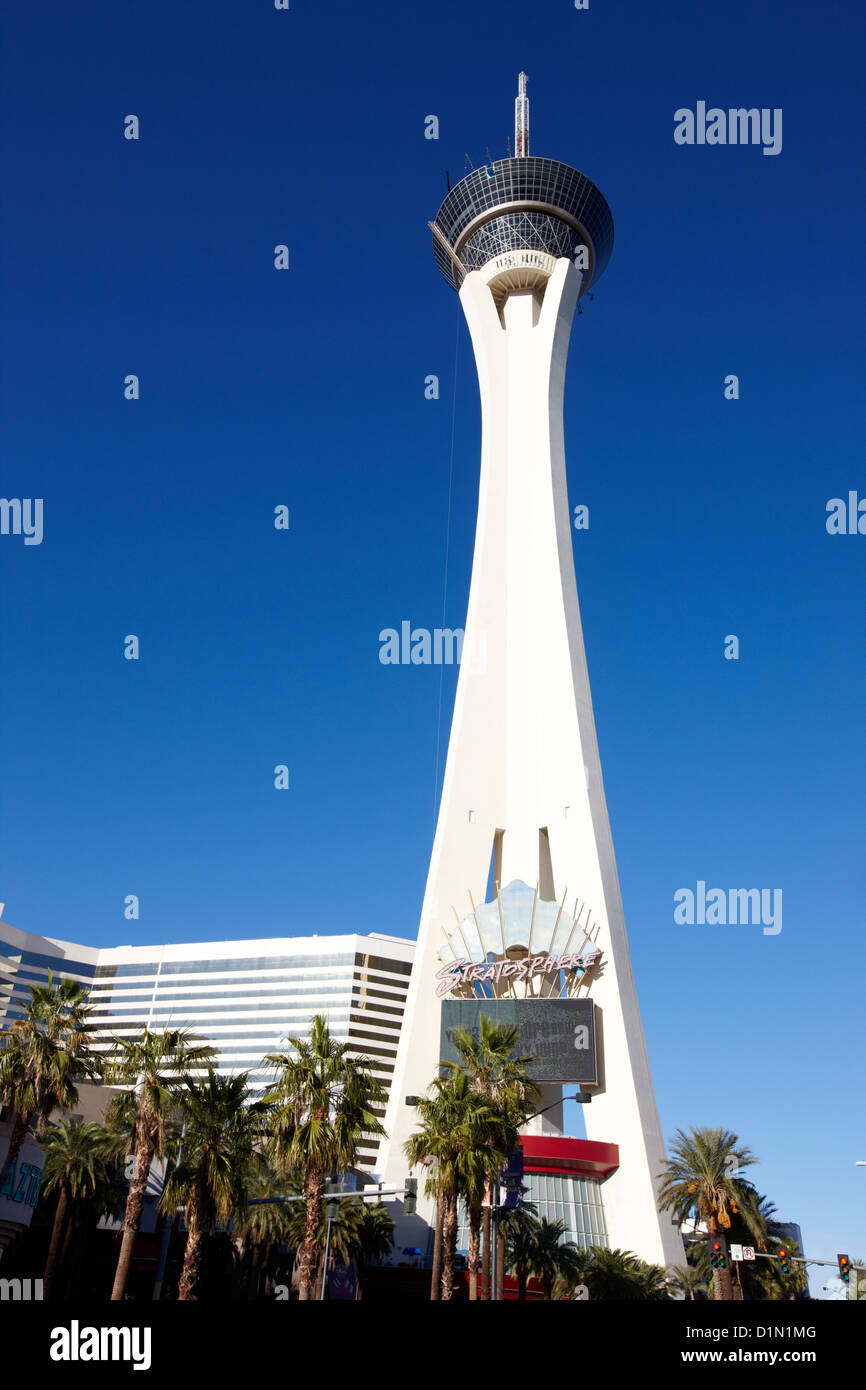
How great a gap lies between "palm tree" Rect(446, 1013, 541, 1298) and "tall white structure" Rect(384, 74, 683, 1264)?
21.2 metres

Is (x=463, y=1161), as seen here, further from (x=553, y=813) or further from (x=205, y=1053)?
(x=553, y=813)

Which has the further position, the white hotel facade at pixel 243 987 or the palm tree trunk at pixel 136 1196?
the white hotel facade at pixel 243 987

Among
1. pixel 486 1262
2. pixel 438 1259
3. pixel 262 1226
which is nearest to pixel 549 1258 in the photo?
pixel 438 1259

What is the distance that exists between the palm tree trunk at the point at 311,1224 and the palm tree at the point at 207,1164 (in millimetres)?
1570

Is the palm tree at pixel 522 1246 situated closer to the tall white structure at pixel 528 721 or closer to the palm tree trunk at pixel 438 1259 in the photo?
the palm tree trunk at pixel 438 1259

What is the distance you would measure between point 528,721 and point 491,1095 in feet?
123

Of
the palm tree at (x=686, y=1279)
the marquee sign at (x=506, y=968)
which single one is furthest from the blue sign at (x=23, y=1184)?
the palm tree at (x=686, y=1279)

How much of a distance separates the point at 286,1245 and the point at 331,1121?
74.7 ft

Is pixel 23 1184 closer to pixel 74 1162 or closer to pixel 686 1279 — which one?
pixel 74 1162

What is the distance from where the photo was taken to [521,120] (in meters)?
80.4

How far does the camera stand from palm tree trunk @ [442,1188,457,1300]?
1067 inches

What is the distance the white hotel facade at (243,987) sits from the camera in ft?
388

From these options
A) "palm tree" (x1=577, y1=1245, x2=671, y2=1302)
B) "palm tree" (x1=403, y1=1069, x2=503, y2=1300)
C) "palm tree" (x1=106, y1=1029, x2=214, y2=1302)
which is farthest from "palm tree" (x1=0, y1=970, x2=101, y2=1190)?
"palm tree" (x1=577, y1=1245, x2=671, y2=1302)
